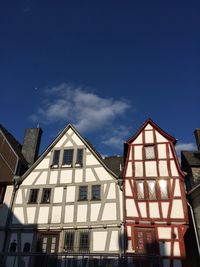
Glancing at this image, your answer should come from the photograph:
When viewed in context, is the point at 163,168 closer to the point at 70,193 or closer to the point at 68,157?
the point at 70,193

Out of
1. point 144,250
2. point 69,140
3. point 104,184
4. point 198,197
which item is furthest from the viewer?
point 69,140

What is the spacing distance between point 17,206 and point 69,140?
611 cm

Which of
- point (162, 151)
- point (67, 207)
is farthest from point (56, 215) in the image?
point (162, 151)

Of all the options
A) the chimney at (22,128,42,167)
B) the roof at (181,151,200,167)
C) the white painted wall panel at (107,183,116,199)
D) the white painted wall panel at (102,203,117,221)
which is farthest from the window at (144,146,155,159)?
the chimney at (22,128,42,167)

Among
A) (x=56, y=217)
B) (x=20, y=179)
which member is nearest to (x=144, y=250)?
(x=56, y=217)

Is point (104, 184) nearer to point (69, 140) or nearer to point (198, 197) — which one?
point (69, 140)

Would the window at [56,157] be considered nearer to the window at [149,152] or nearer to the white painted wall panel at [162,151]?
the window at [149,152]

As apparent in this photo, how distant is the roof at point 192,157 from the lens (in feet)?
60.9

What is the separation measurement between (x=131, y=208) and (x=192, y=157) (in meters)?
6.69

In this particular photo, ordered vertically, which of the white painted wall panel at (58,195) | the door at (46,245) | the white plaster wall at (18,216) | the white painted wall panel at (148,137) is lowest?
the door at (46,245)

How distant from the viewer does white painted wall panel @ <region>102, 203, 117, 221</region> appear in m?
16.2

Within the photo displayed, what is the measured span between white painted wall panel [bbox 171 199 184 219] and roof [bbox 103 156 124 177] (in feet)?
14.0

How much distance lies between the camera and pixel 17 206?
1775 centimetres

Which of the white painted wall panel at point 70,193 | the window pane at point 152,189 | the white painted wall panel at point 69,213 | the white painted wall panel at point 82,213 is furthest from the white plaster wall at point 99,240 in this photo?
the window pane at point 152,189
